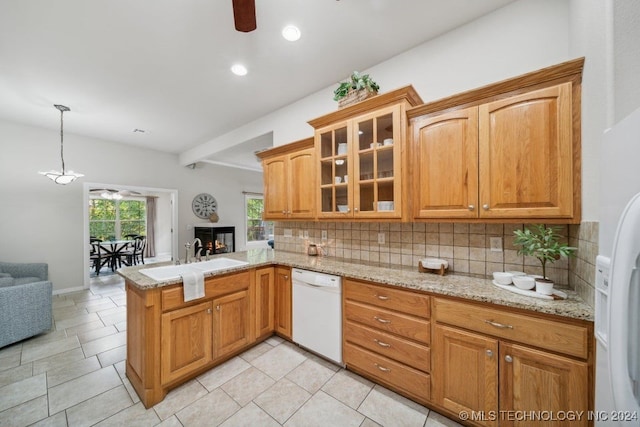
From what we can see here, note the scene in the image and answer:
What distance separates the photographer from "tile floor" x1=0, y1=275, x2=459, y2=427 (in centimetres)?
156

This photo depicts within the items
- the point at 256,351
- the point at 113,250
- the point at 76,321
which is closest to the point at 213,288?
the point at 256,351

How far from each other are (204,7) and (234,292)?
225cm

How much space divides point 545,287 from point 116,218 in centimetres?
979

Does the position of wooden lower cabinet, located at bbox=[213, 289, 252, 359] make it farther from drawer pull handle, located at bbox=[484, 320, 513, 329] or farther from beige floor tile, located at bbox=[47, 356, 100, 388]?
drawer pull handle, located at bbox=[484, 320, 513, 329]

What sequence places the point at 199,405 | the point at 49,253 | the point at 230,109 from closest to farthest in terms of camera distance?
the point at 199,405 < the point at 230,109 < the point at 49,253

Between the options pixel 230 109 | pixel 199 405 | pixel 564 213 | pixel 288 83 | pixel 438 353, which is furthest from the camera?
pixel 230 109

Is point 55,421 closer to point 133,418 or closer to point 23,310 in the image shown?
point 133,418

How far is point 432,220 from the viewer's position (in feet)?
5.93

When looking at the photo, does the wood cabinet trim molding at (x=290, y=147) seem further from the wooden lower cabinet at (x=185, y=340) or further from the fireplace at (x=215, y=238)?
the fireplace at (x=215, y=238)

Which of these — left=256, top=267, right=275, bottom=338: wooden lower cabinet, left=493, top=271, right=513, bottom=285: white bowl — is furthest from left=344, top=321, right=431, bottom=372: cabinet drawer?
left=256, top=267, right=275, bottom=338: wooden lower cabinet

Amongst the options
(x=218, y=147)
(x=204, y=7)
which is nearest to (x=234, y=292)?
(x=204, y=7)

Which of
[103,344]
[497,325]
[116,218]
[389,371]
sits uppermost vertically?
[116,218]

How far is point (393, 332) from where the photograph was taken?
172 centimetres

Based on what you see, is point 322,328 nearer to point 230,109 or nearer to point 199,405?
point 199,405
